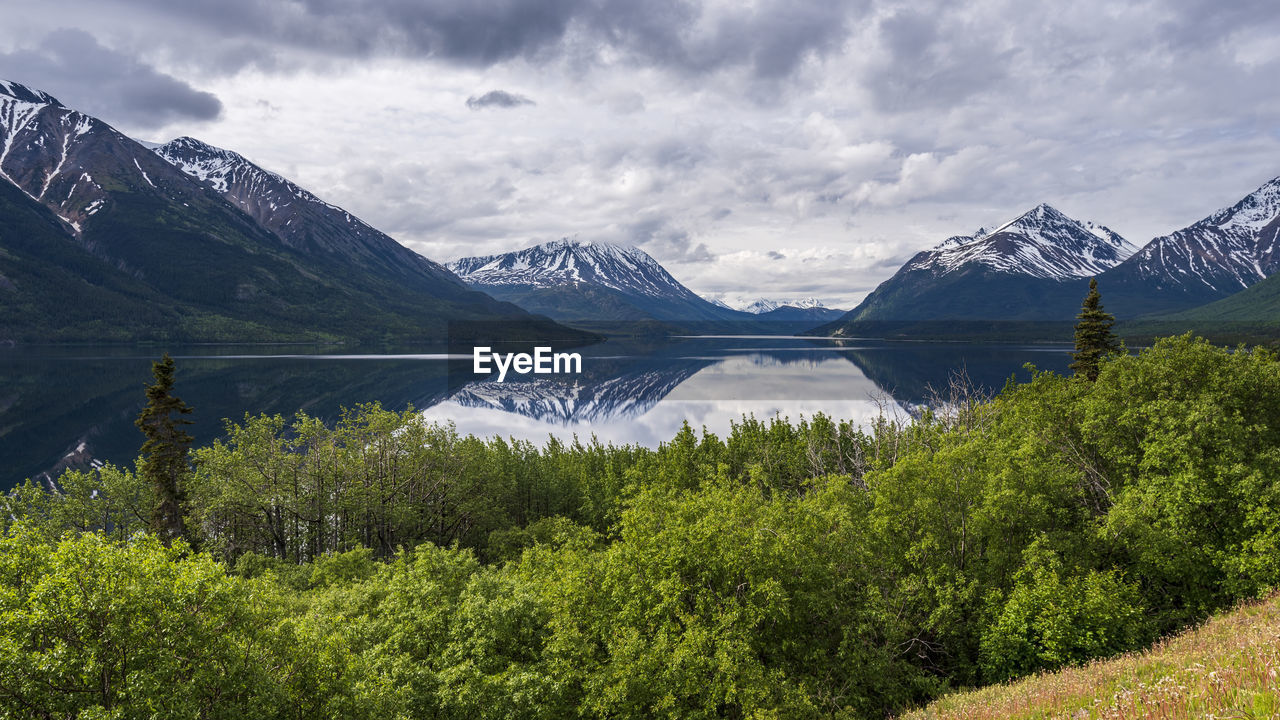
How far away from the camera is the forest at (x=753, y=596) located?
15211mm

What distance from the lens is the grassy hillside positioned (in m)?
10.7

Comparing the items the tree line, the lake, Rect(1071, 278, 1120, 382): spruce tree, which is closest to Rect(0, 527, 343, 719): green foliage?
the tree line

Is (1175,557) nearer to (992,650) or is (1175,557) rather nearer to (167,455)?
(992,650)

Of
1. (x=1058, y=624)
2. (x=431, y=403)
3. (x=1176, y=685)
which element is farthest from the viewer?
(x=431, y=403)

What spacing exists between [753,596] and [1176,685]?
15487mm

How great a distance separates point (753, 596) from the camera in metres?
25.8

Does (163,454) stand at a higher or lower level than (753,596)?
higher

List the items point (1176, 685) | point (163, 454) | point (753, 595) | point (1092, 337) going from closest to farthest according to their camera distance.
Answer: point (1176, 685)
point (753, 595)
point (163, 454)
point (1092, 337)

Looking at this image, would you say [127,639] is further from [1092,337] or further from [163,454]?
[1092,337]

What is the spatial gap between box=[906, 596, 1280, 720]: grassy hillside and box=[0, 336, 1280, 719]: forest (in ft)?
16.3

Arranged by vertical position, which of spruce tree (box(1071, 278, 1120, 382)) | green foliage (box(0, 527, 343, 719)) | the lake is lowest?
Result: the lake

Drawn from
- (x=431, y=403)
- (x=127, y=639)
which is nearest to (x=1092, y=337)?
(x=127, y=639)

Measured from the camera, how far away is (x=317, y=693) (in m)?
18.1

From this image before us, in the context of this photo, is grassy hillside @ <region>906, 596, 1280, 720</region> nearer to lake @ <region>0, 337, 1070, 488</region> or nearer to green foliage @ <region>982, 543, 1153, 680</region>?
green foliage @ <region>982, 543, 1153, 680</region>
